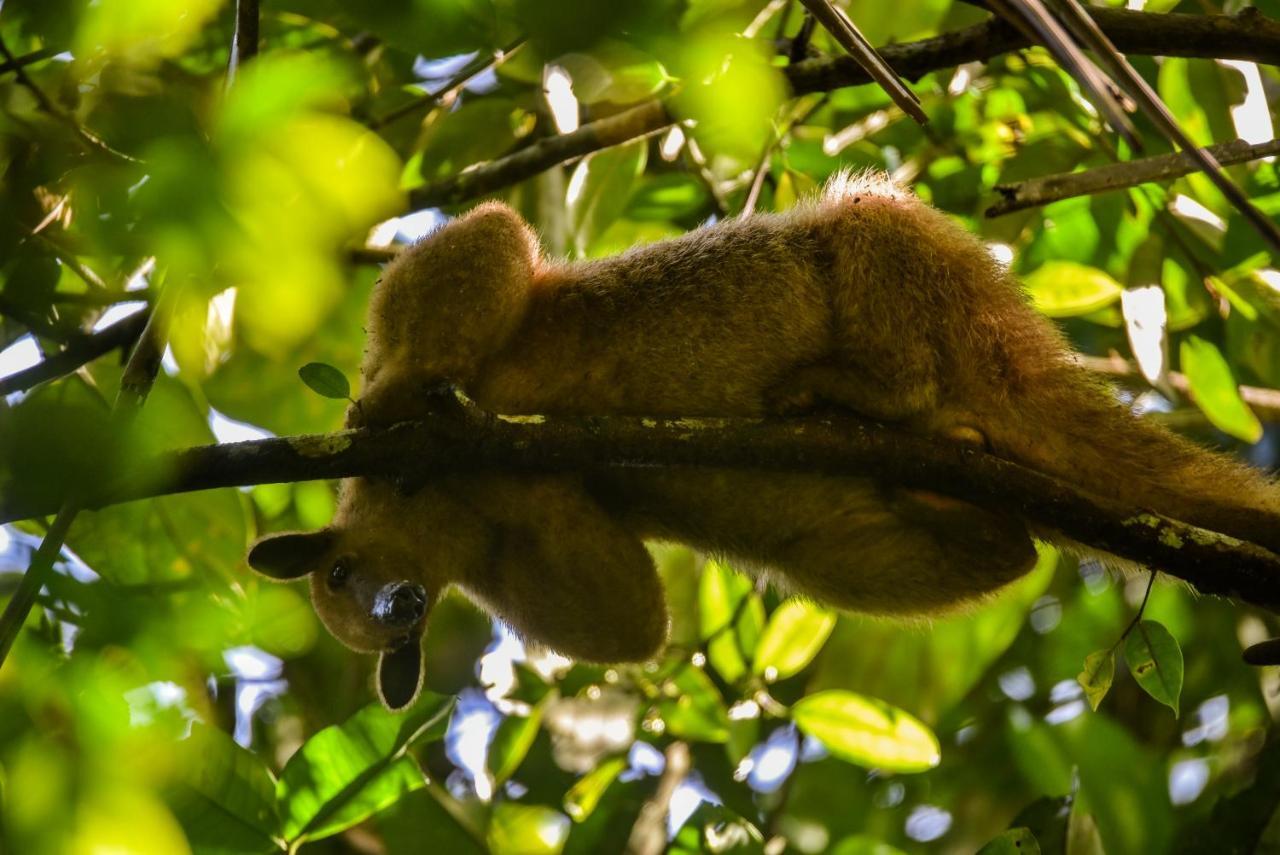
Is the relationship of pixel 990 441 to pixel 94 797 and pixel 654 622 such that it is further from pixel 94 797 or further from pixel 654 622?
pixel 94 797

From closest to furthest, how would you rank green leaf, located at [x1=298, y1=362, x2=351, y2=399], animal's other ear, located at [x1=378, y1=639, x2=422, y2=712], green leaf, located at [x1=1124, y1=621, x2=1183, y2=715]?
green leaf, located at [x1=298, y1=362, x2=351, y2=399] → green leaf, located at [x1=1124, y1=621, x2=1183, y2=715] → animal's other ear, located at [x1=378, y1=639, x2=422, y2=712]

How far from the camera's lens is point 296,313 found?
3236mm

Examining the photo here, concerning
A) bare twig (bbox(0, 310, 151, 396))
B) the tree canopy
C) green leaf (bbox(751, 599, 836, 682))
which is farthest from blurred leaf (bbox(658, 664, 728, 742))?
bare twig (bbox(0, 310, 151, 396))

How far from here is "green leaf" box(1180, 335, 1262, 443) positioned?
511 centimetres

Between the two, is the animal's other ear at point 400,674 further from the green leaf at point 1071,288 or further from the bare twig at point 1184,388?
the bare twig at point 1184,388

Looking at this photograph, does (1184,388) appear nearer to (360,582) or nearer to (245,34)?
(360,582)

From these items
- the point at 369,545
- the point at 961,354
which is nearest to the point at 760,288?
the point at 961,354

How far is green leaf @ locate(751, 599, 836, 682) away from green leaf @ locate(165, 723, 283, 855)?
245 centimetres

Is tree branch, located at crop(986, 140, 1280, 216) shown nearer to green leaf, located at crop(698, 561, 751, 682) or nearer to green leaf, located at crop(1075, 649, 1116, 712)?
green leaf, located at crop(1075, 649, 1116, 712)

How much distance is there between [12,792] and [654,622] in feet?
9.09

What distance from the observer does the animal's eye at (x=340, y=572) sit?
4.71m

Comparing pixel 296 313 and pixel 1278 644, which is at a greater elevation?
pixel 296 313

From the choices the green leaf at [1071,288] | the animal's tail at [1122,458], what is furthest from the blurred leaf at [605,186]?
the animal's tail at [1122,458]

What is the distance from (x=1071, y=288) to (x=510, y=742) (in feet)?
11.3
